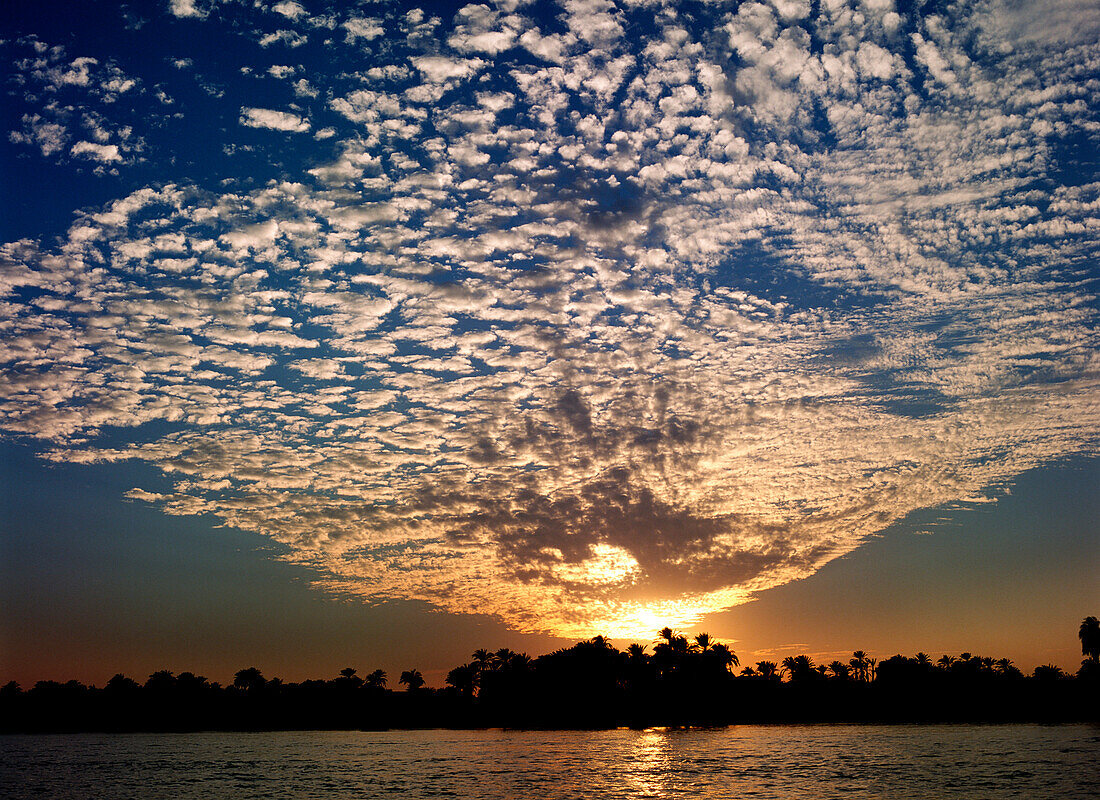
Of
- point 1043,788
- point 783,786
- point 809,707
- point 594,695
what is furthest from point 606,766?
point 809,707

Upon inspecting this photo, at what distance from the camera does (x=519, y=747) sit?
108688 mm

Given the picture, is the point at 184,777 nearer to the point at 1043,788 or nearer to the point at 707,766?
the point at 707,766

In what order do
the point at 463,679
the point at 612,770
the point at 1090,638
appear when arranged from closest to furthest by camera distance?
the point at 612,770 → the point at 1090,638 → the point at 463,679

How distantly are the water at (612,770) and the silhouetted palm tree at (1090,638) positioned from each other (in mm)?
63253

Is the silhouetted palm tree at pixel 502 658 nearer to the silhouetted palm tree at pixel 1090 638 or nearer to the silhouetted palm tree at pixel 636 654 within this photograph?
the silhouetted palm tree at pixel 636 654

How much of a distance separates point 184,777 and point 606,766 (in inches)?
1847

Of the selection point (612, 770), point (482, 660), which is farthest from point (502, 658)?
point (612, 770)

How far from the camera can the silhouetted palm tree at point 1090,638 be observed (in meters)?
159

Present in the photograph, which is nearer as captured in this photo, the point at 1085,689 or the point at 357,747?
the point at 357,747

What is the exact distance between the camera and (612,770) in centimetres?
7431

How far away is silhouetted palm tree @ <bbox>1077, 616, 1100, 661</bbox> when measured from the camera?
159m

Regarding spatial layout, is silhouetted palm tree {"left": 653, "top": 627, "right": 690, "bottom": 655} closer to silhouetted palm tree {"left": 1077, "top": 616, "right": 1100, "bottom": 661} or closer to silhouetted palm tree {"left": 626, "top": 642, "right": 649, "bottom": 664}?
silhouetted palm tree {"left": 626, "top": 642, "right": 649, "bottom": 664}

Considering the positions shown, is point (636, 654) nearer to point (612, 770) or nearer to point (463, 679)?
point (463, 679)

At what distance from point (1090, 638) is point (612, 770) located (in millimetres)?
144698
